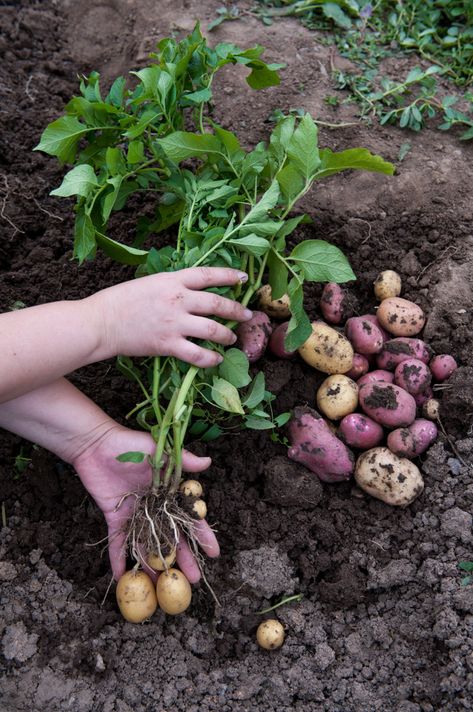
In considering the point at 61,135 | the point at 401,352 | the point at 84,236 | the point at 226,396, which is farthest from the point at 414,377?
the point at 61,135

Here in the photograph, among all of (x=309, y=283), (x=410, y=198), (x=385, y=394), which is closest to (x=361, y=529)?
(x=385, y=394)

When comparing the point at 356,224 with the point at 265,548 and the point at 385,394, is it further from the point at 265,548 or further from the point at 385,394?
the point at 265,548

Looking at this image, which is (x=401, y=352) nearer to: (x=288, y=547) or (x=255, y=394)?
(x=255, y=394)

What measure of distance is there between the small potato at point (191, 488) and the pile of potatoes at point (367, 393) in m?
0.30

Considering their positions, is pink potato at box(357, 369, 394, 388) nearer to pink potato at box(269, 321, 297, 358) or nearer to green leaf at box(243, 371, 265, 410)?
pink potato at box(269, 321, 297, 358)

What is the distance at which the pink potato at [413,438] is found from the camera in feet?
6.23

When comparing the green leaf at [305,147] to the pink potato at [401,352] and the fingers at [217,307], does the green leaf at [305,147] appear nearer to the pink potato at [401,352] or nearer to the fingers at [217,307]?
the fingers at [217,307]

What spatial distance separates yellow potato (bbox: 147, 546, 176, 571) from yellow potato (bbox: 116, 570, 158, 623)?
4 centimetres

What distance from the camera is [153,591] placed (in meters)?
1.71

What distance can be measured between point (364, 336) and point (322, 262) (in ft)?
1.27

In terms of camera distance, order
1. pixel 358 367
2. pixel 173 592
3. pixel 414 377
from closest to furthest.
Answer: pixel 173 592, pixel 414 377, pixel 358 367

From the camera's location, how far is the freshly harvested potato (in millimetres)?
2016

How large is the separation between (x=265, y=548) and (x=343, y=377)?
0.57 m

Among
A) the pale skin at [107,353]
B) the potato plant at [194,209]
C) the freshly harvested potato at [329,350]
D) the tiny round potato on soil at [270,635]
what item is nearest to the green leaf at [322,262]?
the potato plant at [194,209]
